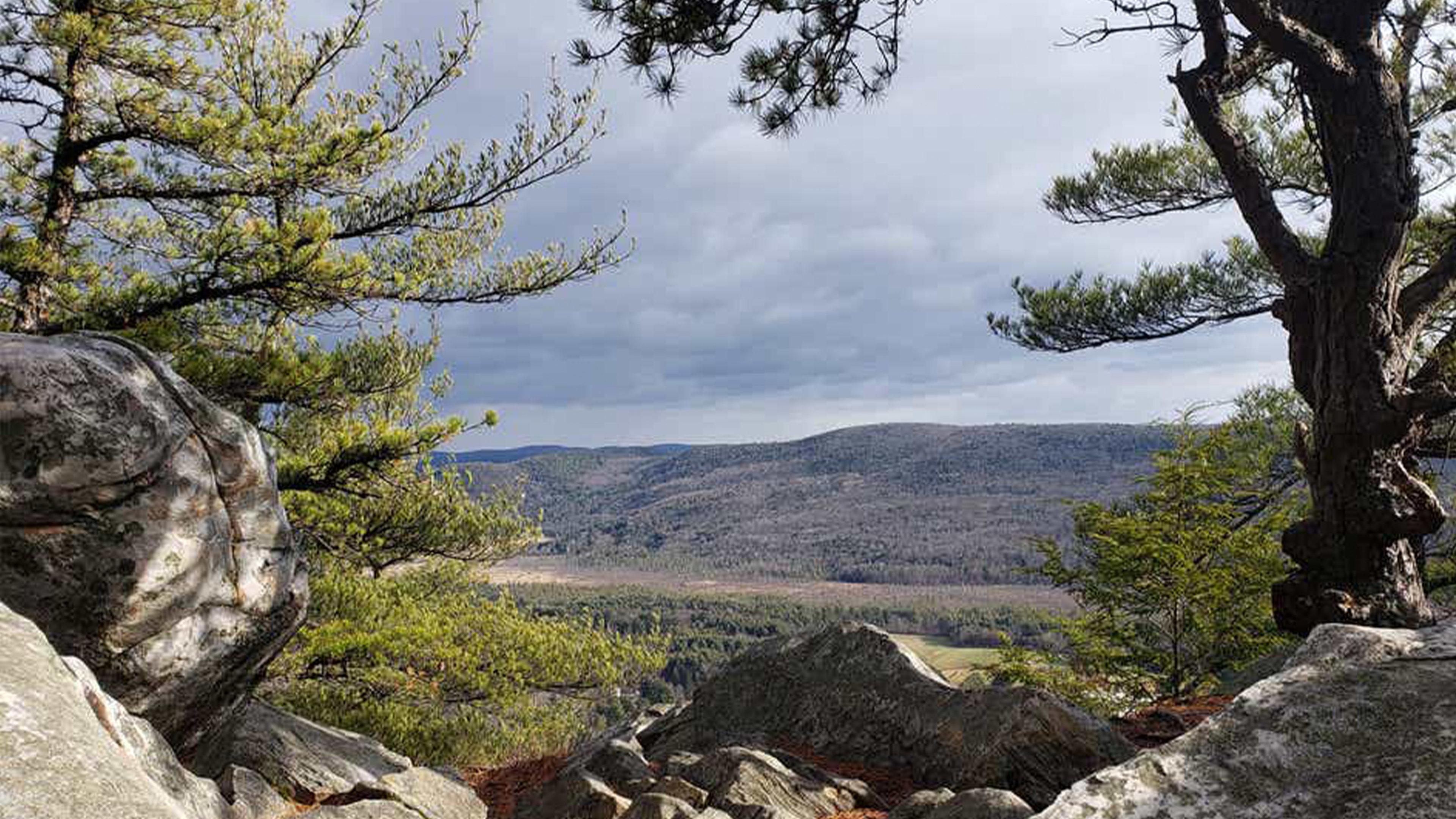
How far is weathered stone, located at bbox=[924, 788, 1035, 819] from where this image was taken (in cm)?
426

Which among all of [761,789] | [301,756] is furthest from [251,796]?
[761,789]

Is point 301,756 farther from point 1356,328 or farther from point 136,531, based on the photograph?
point 1356,328

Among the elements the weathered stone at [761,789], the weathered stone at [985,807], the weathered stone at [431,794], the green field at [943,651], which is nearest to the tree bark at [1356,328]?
the weathered stone at [985,807]

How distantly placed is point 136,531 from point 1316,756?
608 cm

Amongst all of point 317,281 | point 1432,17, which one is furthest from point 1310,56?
point 317,281

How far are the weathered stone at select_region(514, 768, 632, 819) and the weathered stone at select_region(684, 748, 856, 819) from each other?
606 millimetres

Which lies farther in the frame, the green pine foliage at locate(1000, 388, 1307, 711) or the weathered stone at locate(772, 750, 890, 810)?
the green pine foliage at locate(1000, 388, 1307, 711)

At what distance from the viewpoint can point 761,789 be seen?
539 centimetres

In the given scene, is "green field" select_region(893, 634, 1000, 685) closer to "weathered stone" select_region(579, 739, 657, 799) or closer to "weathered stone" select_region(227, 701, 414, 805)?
"weathered stone" select_region(227, 701, 414, 805)

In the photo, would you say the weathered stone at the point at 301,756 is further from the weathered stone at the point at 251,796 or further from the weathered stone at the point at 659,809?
the weathered stone at the point at 659,809

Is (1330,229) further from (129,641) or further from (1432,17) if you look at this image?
(129,641)

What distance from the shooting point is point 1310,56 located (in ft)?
22.4

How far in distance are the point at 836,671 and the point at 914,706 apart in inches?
38.0

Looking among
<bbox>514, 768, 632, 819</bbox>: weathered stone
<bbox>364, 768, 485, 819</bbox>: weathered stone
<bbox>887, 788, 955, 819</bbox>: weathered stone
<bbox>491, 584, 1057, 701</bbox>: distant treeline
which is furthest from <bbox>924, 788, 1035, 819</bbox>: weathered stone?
<bbox>491, 584, 1057, 701</bbox>: distant treeline
